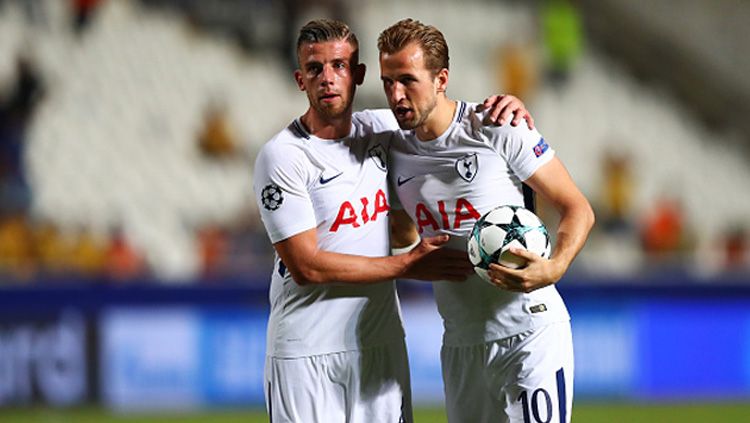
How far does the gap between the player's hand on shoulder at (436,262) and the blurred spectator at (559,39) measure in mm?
11394

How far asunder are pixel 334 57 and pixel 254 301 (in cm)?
609

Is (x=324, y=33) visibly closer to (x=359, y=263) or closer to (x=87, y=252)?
(x=359, y=263)

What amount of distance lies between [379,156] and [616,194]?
10095 millimetres

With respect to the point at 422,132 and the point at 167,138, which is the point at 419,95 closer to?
the point at 422,132

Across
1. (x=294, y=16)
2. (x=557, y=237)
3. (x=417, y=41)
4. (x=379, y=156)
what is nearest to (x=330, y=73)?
(x=417, y=41)

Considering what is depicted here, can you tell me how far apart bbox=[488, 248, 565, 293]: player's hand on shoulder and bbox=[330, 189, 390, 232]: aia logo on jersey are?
745 mm

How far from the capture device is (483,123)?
17.8 feet

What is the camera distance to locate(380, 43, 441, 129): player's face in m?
5.22

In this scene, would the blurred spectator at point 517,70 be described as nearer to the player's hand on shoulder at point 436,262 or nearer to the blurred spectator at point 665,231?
the blurred spectator at point 665,231

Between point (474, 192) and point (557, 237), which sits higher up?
point (474, 192)

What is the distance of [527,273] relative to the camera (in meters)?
5.00

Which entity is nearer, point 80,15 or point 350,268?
point 350,268

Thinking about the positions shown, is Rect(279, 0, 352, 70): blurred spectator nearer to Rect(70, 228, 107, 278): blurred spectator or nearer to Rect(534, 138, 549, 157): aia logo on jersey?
Rect(70, 228, 107, 278): blurred spectator

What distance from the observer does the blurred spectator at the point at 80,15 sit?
48.6 feet
